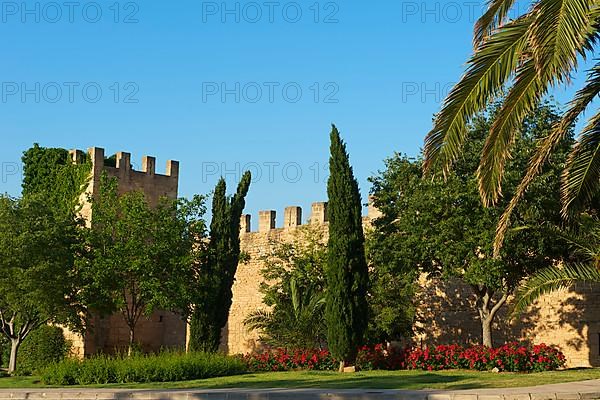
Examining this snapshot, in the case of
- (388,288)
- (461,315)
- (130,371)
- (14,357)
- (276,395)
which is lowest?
(276,395)

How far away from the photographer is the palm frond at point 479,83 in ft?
30.5

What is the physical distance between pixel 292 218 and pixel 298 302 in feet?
22.1

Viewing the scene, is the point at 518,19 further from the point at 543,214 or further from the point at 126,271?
the point at 126,271

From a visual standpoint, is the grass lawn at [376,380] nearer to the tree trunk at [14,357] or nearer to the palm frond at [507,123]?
the tree trunk at [14,357]

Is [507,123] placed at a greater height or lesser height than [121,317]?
greater

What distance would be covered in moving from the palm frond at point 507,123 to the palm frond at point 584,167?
1463 millimetres

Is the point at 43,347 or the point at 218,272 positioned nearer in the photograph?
the point at 218,272

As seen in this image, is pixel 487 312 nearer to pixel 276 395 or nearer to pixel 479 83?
pixel 276 395

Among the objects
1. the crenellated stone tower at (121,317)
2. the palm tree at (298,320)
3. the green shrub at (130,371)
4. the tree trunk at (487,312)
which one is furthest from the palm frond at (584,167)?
the crenellated stone tower at (121,317)

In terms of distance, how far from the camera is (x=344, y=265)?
22.0 metres

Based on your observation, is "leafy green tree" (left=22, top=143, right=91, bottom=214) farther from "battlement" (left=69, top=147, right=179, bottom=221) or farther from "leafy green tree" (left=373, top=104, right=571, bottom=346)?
"leafy green tree" (left=373, top=104, right=571, bottom=346)

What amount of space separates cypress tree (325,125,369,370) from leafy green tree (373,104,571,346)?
1104 millimetres

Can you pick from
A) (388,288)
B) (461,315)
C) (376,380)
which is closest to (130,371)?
(376,380)

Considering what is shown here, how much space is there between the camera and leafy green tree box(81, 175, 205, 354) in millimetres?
A: 25719
